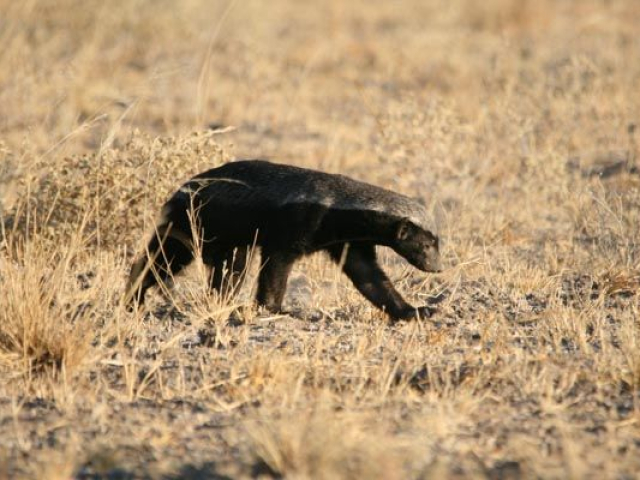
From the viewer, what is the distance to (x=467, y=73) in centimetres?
1430

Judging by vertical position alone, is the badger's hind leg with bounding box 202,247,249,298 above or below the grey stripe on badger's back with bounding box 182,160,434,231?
below

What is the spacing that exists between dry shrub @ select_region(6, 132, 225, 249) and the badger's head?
157cm

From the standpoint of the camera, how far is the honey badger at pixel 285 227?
645cm

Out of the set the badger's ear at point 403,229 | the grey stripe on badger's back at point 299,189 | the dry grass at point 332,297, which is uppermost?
the grey stripe on badger's back at point 299,189

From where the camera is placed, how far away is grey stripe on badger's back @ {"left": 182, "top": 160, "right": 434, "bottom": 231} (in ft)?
21.2

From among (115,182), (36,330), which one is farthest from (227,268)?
(36,330)

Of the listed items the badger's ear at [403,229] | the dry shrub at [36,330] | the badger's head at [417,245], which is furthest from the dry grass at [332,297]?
the badger's ear at [403,229]

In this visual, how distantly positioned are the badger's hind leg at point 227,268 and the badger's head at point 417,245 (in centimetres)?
92

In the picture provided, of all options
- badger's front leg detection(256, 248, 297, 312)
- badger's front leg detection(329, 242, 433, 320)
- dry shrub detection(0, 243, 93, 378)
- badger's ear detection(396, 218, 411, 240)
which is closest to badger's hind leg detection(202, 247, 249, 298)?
badger's front leg detection(256, 248, 297, 312)

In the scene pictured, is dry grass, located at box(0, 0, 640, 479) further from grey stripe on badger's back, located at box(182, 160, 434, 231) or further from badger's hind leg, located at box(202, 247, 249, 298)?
grey stripe on badger's back, located at box(182, 160, 434, 231)

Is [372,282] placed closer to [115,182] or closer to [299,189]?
[299,189]

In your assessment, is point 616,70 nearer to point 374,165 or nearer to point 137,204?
point 374,165

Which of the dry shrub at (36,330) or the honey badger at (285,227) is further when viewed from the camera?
the honey badger at (285,227)

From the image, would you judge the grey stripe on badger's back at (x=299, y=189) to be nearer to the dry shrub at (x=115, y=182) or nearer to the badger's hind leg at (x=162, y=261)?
the badger's hind leg at (x=162, y=261)
